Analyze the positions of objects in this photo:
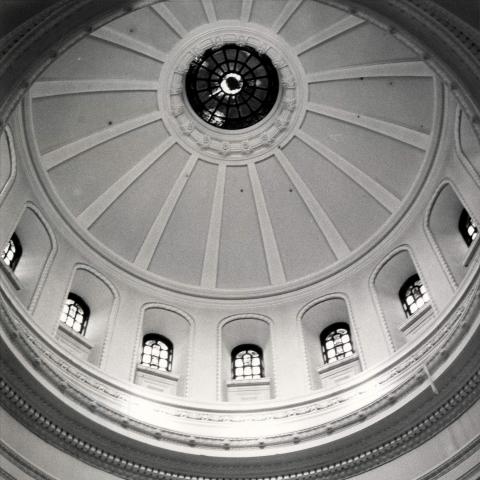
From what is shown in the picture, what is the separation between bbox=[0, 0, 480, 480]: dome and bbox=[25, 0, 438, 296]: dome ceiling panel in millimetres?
75

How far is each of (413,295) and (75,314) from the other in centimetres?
990

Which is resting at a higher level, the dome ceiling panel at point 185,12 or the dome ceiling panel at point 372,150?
the dome ceiling panel at point 185,12

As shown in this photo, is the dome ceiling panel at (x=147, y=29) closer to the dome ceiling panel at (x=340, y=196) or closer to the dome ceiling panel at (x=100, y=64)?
the dome ceiling panel at (x=100, y=64)

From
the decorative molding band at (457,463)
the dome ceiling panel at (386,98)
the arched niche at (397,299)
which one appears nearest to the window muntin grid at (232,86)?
the dome ceiling panel at (386,98)

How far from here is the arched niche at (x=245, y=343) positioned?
1997cm

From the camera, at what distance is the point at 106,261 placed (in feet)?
74.1

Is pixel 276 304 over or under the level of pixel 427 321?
over

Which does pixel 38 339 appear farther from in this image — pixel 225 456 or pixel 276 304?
pixel 276 304

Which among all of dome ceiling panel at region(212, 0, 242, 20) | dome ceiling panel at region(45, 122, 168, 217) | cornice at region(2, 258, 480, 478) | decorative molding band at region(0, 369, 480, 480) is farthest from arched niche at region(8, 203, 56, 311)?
dome ceiling panel at region(212, 0, 242, 20)

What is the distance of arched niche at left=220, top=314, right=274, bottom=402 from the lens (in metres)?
20.0

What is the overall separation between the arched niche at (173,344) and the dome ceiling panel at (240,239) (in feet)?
8.21

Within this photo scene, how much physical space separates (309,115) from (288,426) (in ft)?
37.5

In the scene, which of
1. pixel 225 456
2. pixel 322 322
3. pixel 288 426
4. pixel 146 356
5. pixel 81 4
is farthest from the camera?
pixel 322 322

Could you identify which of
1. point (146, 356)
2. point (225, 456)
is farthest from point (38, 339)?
point (225, 456)
